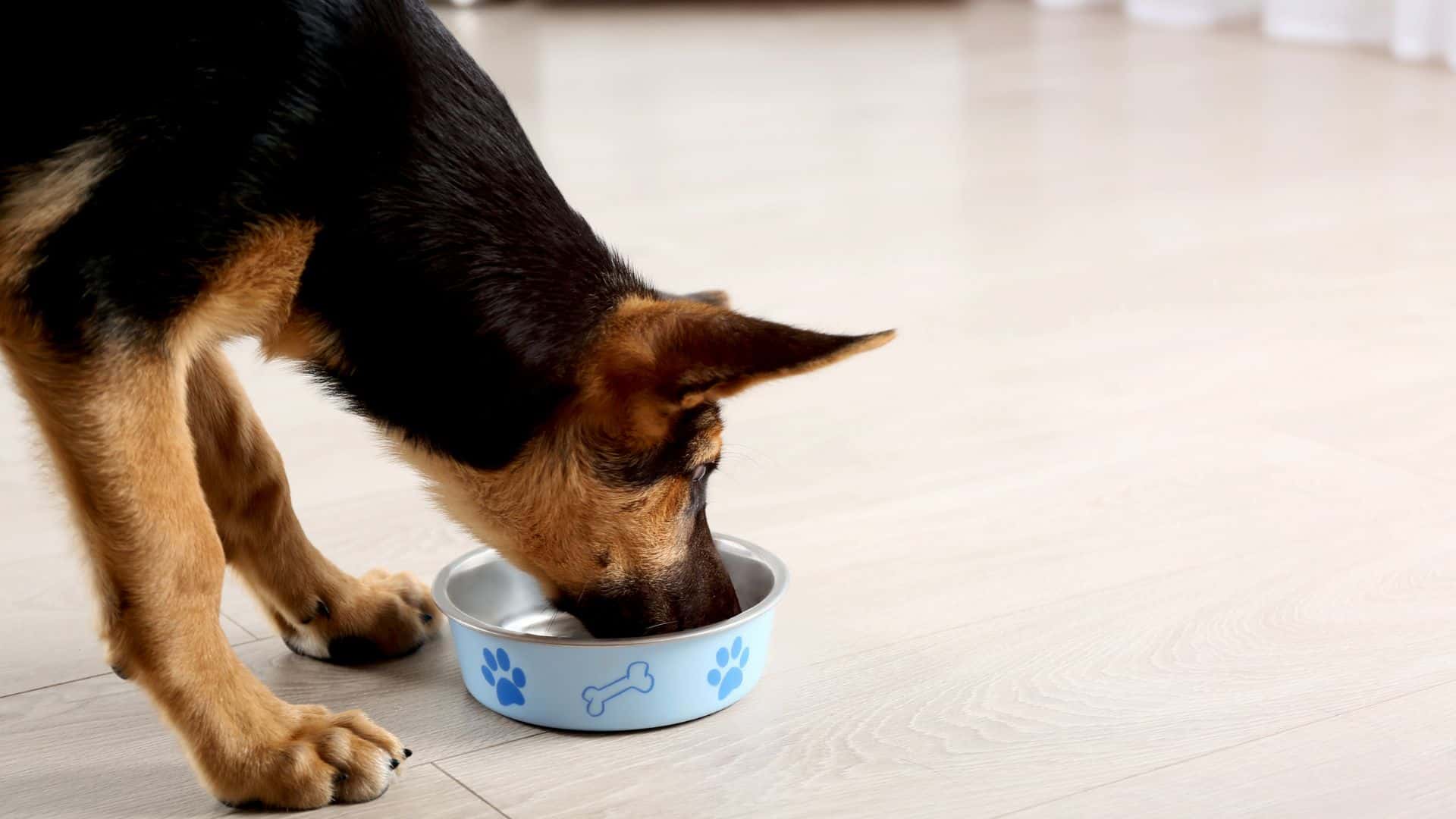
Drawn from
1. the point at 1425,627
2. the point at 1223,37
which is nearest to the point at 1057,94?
the point at 1223,37

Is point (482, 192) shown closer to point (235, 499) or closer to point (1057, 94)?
point (235, 499)

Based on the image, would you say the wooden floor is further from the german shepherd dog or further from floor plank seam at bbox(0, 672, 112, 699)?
the german shepherd dog

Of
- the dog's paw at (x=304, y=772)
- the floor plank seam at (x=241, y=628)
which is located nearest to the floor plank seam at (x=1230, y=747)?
the dog's paw at (x=304, y=772)

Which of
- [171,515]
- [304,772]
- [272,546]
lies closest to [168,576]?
[171,515]

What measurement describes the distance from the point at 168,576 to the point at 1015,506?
54.2 inches

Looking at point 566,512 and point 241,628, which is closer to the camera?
point 566,512

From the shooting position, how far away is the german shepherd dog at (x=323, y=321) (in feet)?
5.74

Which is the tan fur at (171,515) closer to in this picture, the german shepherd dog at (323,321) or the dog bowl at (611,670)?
the german shepherd dog at (323,321)

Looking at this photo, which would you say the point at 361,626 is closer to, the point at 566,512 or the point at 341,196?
the point at 566,512

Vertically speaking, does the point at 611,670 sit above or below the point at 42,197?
below

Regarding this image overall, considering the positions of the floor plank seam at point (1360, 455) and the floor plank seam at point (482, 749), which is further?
the floor plank seam at point (1360, 455)

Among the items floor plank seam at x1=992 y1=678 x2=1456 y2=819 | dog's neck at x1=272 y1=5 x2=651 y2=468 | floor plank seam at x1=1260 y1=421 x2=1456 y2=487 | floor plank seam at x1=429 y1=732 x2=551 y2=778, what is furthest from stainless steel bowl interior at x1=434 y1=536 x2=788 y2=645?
floor plank seam at x1=1260 y1=421 x2=1456 y2=487

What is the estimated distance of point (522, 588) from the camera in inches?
90.4

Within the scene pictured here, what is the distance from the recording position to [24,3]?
1.76 metres
